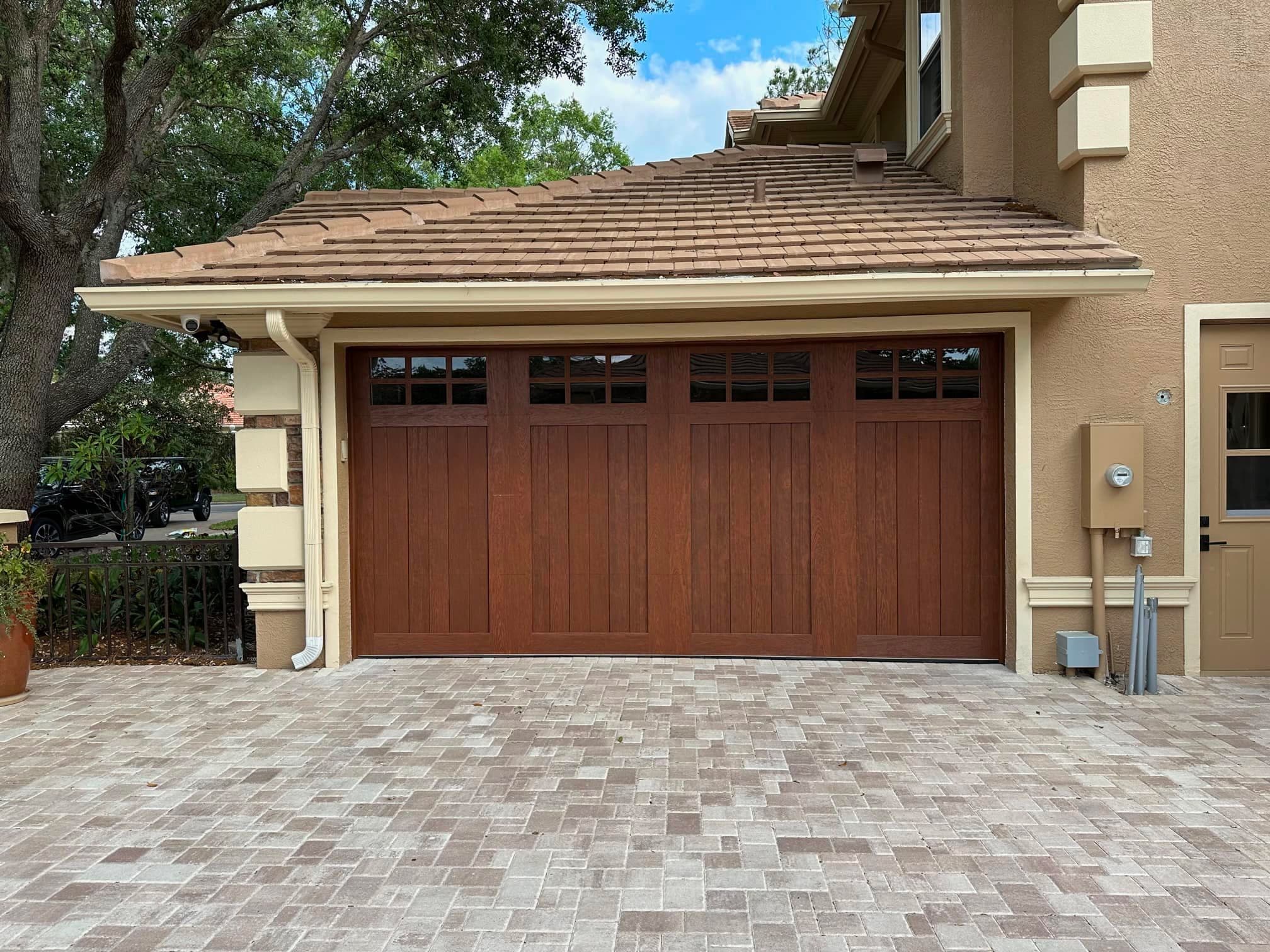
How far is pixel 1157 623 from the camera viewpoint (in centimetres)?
578

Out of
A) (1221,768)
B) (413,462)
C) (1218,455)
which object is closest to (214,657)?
(413,462)

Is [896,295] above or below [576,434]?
above

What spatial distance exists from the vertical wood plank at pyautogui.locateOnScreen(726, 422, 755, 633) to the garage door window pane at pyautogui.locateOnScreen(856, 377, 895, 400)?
900 mm

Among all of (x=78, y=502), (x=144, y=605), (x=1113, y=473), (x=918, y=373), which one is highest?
(x=918, y=373)

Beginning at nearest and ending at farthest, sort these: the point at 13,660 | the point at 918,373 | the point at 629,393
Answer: the point at 13,660 → the point at 918,373 → the point at 629,393

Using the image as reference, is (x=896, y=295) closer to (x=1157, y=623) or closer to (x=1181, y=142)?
(x=1181, y=142)

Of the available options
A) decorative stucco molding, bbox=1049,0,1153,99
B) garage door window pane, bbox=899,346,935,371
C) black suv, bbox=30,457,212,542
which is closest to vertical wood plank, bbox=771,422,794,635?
garage door window pane, bbox=899,346,935,371

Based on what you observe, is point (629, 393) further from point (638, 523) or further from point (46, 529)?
point (46, 529)

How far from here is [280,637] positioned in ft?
20.7

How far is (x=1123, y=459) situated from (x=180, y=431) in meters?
15.4

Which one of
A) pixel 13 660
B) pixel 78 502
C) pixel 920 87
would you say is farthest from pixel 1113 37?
pixel 78 502

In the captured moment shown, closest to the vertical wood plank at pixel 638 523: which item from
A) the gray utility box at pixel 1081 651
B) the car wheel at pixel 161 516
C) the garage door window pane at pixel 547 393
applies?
the garage door window pane at pixel 547 393

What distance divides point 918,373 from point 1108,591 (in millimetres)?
2018

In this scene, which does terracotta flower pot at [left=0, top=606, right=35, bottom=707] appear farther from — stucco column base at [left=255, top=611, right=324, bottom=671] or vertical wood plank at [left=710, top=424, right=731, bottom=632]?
vertical wood plank at [left=710, top=424, right=731, bottom=632]
